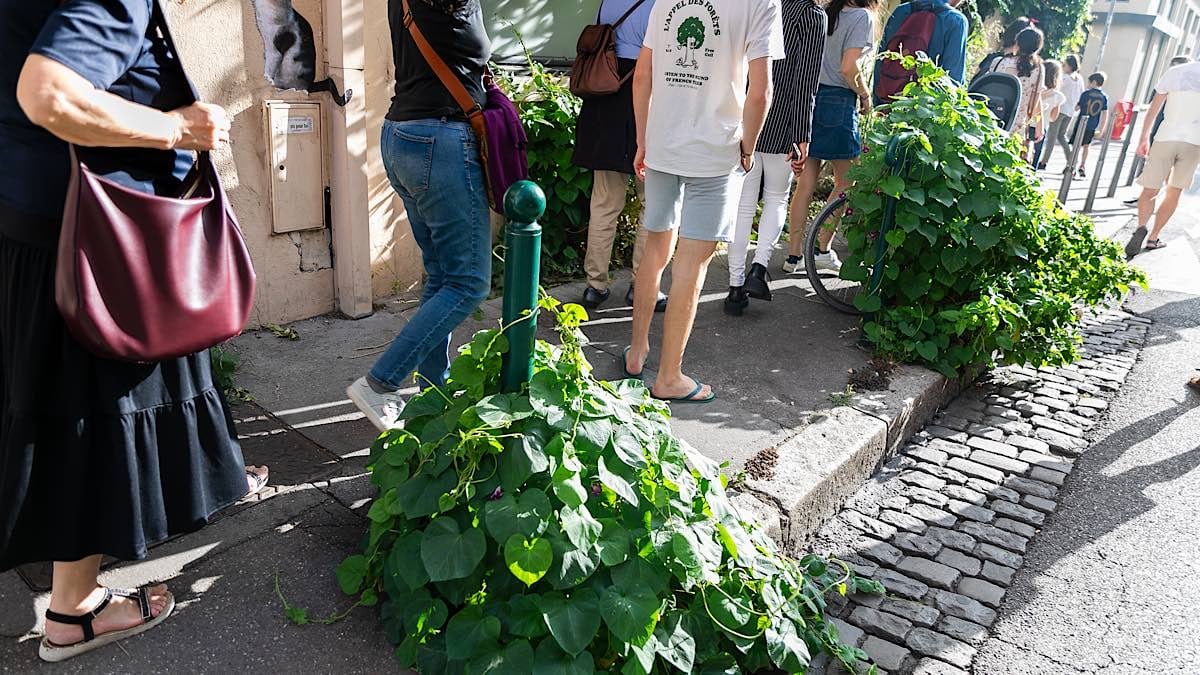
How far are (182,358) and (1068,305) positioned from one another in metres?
4.48

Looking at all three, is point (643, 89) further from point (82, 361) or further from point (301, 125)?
point (82, 361)

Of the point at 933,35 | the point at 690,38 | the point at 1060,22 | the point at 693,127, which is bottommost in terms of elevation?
the point at 693,127

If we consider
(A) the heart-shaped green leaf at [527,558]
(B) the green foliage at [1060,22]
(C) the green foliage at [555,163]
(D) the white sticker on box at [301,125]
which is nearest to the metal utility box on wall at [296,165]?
(D) the white sticker on box at [301,125]

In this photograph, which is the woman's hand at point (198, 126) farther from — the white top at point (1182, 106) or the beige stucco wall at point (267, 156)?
the white top at point (1182, 106)

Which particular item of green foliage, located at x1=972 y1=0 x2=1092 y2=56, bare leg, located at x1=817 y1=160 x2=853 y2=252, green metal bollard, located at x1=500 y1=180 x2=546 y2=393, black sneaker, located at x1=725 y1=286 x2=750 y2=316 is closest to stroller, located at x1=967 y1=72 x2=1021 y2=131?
bare leg, located at x1=817 y1=160 x2=853 y2=252

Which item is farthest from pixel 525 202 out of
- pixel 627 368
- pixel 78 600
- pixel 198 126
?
pixel 627 368

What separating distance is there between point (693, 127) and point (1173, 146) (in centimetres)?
671

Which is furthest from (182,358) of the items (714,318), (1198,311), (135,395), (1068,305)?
(1198,311)

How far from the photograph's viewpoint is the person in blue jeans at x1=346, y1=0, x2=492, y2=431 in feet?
9.55

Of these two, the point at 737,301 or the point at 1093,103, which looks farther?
the point at 1093,103

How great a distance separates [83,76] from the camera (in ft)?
5.80

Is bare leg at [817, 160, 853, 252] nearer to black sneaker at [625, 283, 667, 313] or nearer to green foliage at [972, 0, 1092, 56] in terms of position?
black sneaker at [625, 283, 667, 313]

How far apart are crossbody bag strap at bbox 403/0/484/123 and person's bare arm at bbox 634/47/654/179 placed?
3.48 ft

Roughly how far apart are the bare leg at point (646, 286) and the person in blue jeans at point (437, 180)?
101 cm
